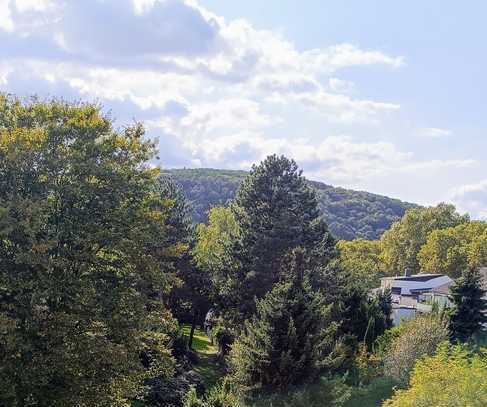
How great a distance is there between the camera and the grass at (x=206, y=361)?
37.4 metres

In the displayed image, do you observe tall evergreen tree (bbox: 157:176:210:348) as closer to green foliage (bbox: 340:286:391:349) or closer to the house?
green foliage (bbox: 340:286:391:349)

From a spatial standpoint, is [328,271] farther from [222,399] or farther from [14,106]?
[14,106]

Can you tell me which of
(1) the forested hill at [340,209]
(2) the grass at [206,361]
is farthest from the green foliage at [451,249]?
(1) the forested hill at [340,209]

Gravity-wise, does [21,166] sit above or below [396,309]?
above

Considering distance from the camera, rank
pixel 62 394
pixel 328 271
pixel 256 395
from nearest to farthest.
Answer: pixel 62 394, pixel 256 395, pixel 328 271

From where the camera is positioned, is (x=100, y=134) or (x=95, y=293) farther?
(x=100, y=134)

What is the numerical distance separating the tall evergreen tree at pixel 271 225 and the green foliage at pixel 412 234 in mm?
44593

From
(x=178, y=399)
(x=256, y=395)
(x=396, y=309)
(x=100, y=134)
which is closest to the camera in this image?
(x=100, y=134)

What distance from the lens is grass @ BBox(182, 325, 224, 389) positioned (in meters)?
37.4

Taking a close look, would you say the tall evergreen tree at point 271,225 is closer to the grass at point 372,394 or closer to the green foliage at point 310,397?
the grass at point 372,394

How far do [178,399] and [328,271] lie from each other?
45.8ft

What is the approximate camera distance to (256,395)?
78.6 feet

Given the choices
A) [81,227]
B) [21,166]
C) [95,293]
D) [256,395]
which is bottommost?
[256,395]

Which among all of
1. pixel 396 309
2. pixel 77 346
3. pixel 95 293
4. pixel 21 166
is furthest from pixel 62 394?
pixel 396 309
